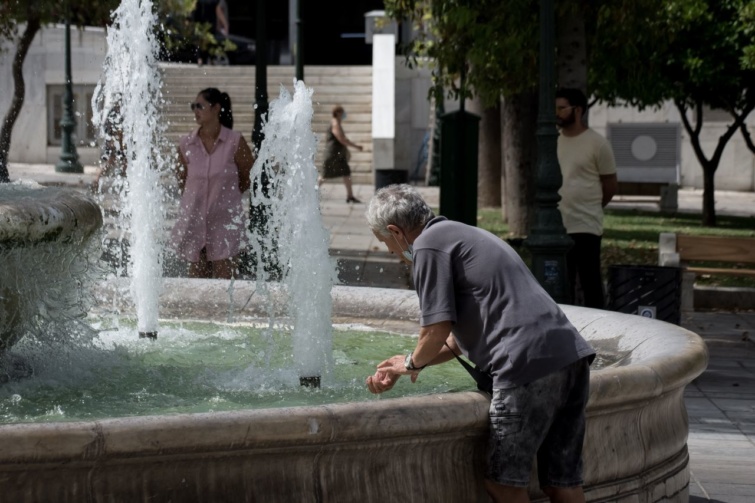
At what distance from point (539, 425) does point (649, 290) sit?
5.00 metres

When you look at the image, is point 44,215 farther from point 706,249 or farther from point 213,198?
point 706,249

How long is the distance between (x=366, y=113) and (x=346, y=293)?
22.3 m

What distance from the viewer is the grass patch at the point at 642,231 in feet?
50.5

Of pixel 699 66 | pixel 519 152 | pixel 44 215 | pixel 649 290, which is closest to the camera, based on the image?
pixel 44 215

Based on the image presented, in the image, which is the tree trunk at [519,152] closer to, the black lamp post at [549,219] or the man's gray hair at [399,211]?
the black lamp post at [549,219]

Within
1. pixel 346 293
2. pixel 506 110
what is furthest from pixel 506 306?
pixel 506 110

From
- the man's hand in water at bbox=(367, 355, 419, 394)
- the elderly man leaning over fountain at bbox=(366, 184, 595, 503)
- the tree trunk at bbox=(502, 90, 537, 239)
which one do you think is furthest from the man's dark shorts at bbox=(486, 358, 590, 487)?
the tree trunk at bbox=(502, 90, 537, 239)

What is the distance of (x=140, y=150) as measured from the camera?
8.49 metres

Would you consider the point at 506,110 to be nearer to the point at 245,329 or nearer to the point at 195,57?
the point at 245,329

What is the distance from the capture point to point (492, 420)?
176 inches

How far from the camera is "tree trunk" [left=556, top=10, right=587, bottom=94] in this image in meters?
14.0

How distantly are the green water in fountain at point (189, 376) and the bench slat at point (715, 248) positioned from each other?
4.87 meters


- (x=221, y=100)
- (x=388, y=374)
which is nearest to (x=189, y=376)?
(x=388, y=374)

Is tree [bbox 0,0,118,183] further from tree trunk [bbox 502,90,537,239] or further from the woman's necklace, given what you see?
the woman's necklace
